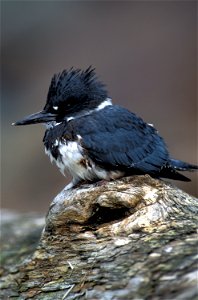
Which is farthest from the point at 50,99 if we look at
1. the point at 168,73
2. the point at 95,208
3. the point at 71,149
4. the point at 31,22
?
the point at 31,22

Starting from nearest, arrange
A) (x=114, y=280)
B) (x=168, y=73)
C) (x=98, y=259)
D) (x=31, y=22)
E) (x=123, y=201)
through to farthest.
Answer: (x=114, y=280) < (x=98, y=259) < (x=123, y=201) < (x=168, y=73) < (x=31, y=22)

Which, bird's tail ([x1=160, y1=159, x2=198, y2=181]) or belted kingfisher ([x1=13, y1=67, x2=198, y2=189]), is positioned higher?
belted kingfisher ([x1=13, y1=67, x2=198, y2=189])

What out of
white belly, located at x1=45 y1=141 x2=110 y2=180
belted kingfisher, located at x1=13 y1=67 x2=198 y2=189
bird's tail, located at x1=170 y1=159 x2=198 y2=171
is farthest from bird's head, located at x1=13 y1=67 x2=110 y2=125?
bird's tail, located at x1=170 y1=159 x2=198 y2=171

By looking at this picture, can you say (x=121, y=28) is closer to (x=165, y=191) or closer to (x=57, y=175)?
(x=57, y=175)

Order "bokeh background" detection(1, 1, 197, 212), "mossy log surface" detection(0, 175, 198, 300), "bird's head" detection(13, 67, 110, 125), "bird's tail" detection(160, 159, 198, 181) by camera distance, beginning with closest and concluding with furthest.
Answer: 1. "mossy log surface" detection(0, 175, 198, 300)
2. "bird's tail" detection(160, 159, 198, 181)
3. "bird's head" detection(13, 67, 110, 125)
4. "bokeh background" detection(1, 1, 197, 212)

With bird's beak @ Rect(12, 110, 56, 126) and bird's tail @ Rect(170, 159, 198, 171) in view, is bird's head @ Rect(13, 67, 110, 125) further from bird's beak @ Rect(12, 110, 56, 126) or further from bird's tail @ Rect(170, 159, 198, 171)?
bird's tail @ Rect(170, 159, 198, 171)

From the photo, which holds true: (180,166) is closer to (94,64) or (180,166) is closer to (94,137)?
(94,137)
